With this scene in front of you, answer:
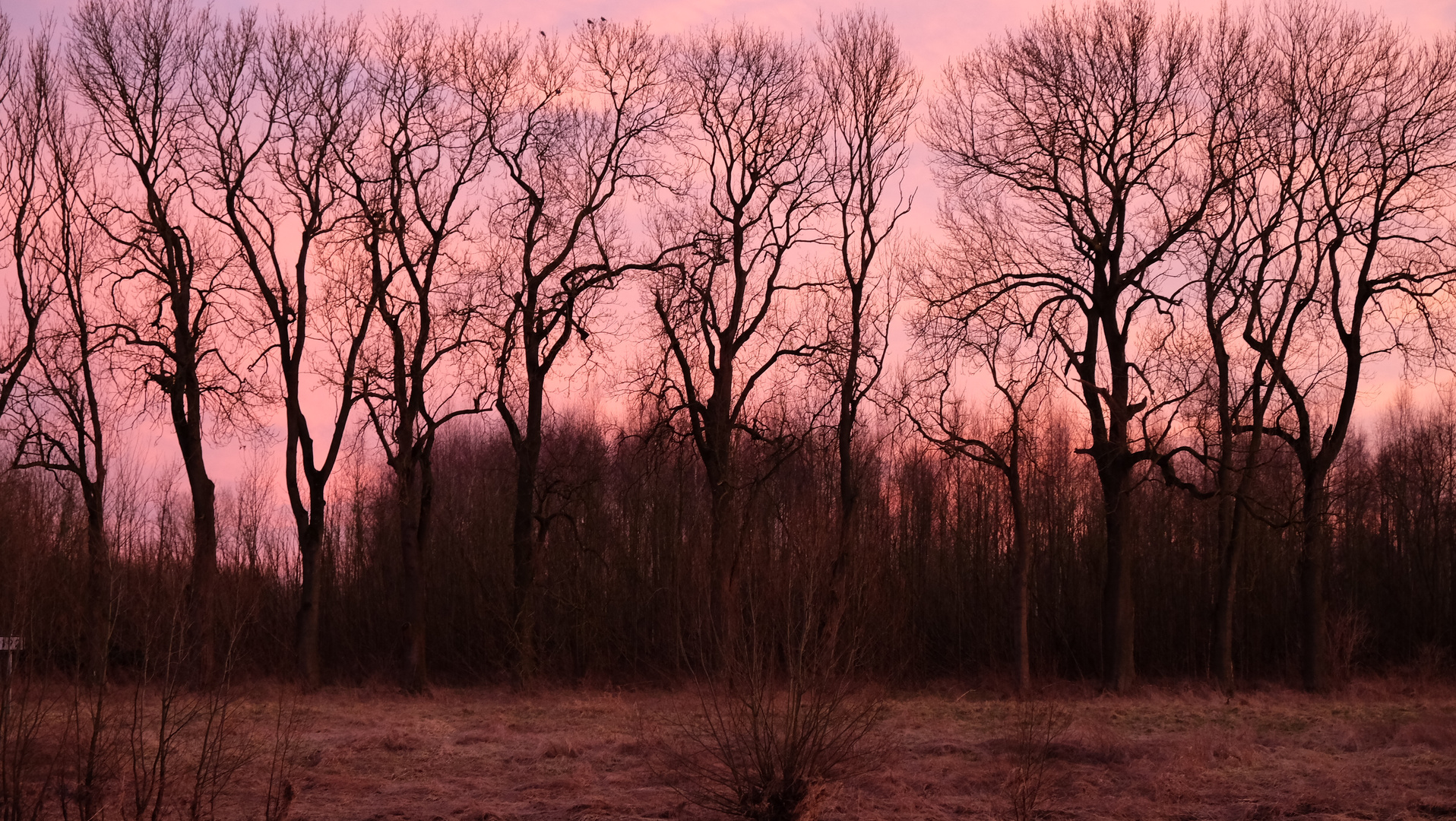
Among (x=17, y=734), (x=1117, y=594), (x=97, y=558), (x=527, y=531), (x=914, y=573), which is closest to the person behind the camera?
(x=17, y=734)

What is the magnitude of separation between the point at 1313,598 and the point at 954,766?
1446 centimetres

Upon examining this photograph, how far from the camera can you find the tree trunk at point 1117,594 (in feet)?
85.8

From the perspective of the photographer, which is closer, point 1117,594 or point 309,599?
point 1117,594

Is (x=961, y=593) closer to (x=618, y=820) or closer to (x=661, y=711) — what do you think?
(x=661, y=711)

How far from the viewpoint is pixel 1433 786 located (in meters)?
14.6

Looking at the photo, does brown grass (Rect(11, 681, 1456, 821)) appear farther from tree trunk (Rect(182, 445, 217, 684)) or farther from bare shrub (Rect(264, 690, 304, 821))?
tree trunk (Rect(182, 445, 217, 684))

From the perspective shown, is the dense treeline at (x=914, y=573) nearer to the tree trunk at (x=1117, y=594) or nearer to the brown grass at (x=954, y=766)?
the tree trunk at (x=1117, y=594)

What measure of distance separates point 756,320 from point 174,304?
42.1 ft

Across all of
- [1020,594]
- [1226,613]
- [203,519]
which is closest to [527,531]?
[203,519]

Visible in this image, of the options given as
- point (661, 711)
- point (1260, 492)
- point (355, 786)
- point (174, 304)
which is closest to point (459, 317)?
point (174, 304)

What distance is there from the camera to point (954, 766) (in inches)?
650

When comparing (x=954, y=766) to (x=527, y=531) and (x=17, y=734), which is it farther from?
(x=527, y=531)

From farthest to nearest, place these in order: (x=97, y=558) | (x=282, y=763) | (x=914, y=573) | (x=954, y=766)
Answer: (x=914, y=573), (x=97, y=558), (x=954, y=766), (x=282, y=763)

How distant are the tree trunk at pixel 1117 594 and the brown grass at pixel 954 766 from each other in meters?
3.62
